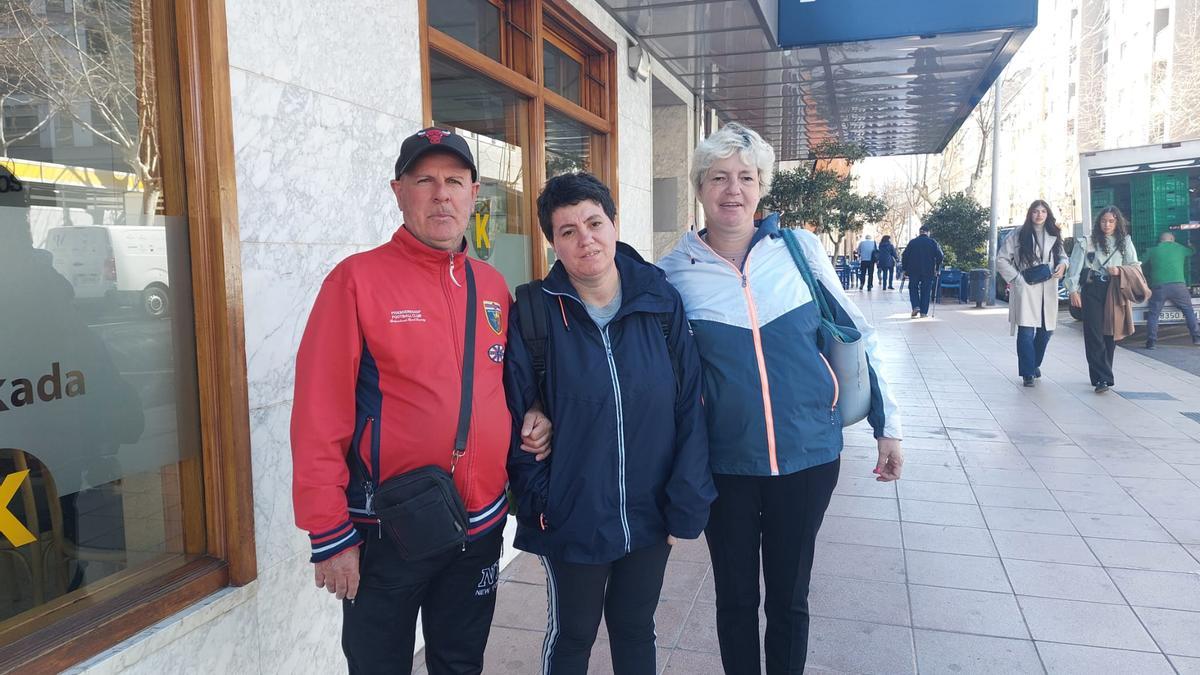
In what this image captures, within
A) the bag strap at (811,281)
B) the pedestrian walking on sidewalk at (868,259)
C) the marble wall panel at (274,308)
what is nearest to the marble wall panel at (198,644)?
the marble wall panel at (274,308)

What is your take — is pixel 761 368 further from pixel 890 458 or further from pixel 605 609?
pixel 605 609

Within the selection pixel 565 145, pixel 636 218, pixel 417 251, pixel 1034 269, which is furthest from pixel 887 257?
pixel 417 251

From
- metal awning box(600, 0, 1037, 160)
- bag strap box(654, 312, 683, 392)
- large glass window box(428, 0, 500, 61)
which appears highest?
metal awning box(600, 0, 1037, 160)

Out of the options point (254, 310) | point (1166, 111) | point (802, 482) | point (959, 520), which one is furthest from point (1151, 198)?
point (1166, 111)

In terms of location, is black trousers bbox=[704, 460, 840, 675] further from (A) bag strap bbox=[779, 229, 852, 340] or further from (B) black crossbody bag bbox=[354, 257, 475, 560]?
(B) black crossbody bag bbox=[354, 257, 475, 560]

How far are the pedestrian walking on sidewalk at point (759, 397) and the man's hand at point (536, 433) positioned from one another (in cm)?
54

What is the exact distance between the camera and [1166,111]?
31594 mm

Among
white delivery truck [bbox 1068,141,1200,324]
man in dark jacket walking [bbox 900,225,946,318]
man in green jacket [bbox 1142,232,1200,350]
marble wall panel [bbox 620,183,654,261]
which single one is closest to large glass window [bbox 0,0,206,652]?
marble wall panel [bbox 620,183,654,261]

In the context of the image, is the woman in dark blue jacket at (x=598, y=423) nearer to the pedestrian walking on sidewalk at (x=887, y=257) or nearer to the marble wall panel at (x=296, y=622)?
the marble wall panel at (x=296, y=622)

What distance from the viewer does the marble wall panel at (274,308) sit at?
2.50 m

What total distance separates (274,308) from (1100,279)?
859cm

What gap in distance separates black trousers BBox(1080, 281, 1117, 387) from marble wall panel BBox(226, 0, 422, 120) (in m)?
7.73

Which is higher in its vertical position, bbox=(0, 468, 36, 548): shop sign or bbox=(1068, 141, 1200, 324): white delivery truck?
bbox=(1068, 141, 1200, 324): white delivery truck

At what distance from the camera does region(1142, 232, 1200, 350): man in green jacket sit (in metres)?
11.3
